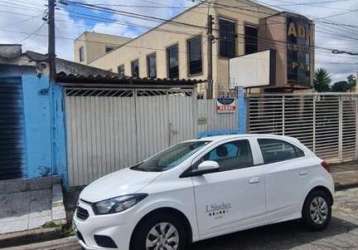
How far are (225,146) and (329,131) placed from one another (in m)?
8.81

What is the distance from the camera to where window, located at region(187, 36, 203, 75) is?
78.7ft

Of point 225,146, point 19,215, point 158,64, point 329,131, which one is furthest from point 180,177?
point 158,64

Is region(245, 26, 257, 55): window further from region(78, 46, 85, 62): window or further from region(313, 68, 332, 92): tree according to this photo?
region(78, 46, 85, 62): window

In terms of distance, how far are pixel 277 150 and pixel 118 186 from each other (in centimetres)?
261

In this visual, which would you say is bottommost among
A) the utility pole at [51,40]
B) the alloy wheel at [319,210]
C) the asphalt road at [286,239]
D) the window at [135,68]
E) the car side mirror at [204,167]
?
the asphalt road at [286,239]

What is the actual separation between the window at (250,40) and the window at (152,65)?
8149 millimetres

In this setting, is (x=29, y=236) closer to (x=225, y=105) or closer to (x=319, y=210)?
(x=319, y=210)

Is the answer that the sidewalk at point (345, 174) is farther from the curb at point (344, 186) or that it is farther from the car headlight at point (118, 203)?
the car headlight at point (118, 203)

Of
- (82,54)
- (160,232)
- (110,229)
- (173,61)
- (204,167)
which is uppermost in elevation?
(82,54)

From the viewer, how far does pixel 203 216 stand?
18.1 feet

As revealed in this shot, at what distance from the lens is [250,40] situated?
2348cm

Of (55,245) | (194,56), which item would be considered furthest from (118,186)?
(194,56)

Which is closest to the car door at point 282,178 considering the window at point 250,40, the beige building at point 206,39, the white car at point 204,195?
the white car at point 204,195

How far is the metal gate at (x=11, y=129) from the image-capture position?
918cm
